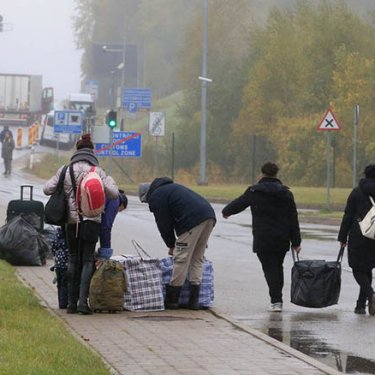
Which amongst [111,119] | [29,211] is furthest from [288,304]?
[111,119]

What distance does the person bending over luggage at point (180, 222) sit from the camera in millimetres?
14672

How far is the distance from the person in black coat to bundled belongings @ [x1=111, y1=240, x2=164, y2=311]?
6.52ft

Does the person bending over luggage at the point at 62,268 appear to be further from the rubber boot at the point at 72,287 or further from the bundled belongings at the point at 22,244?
the bundled belongings at the point at 22,244

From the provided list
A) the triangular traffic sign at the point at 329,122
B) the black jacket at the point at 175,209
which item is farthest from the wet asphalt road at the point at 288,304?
the triangular traffic sign at the point at 329,122

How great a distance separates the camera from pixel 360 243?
15320 millimetres

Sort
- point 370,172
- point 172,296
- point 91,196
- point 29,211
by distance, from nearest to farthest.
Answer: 1. point 91,196
2. point 172,296
3. point 370,172
4. point 29,211

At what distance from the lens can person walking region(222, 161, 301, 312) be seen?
15.3 m

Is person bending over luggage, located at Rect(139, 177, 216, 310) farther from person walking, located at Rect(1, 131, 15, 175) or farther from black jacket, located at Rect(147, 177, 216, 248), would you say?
person walking, located at Rect(1, 131, 15, 175)

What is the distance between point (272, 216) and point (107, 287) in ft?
6.68

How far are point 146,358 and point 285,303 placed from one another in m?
5.33

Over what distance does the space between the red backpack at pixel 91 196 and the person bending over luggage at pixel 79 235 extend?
0.08 meters

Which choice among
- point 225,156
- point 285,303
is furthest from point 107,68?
point 285,303

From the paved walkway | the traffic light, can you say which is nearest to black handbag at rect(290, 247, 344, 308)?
the paved walkway

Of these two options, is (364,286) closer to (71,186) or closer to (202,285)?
(202,285)
